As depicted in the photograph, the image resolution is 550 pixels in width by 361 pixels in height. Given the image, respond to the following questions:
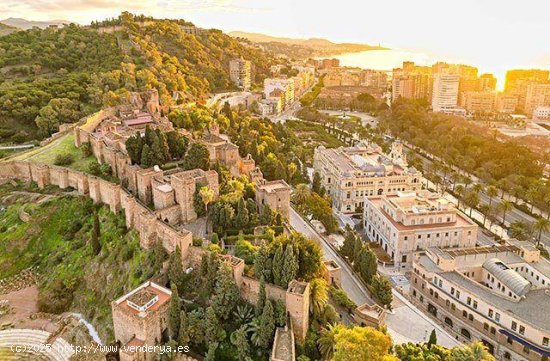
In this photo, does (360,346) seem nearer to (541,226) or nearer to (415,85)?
(541,226)

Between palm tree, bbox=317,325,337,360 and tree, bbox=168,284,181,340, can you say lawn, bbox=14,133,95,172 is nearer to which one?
tree, bbox=168,284,181,340

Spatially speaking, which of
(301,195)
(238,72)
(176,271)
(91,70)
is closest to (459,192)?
(301,195)

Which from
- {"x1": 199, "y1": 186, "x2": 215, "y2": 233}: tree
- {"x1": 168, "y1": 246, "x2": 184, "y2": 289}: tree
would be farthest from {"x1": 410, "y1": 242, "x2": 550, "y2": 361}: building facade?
{"x1": 168, "y1": 246, "x2": 184, "y2": 289}: tree

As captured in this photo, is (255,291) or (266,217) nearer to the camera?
(255,291)

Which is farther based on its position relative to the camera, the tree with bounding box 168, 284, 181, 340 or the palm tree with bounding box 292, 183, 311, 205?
the palm tree with bounding box 292, 183, 311, 205

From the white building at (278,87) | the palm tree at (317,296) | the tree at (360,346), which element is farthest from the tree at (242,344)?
the white building at (278,87)

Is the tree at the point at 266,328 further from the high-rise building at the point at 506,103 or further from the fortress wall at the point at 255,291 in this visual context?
the high-rise building at the point at 506,103

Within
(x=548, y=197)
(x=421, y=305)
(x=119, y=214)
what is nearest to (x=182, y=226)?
(x=119, y=214)
